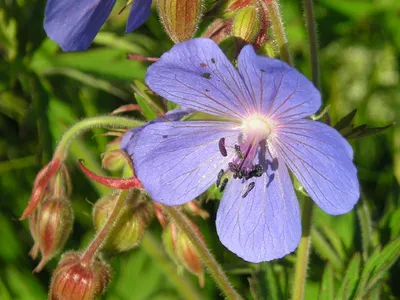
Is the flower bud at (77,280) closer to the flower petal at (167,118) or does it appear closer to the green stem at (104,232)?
the green stem at (104,232)

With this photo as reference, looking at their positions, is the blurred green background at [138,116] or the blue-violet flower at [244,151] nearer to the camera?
the blue-violet flower at [244,151]

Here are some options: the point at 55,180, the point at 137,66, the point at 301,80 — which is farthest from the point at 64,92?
the point at 301,80

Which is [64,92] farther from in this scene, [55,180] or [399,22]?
[399,22]

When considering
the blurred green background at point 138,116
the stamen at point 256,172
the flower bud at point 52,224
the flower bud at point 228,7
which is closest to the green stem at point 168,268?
the blurred green background at point 138,116

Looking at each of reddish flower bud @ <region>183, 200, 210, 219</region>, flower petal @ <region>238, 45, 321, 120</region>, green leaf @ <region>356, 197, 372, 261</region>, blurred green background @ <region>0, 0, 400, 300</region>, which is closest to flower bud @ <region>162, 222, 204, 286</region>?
reddish flower bud @ <region>183, 200, 210, 219</region>

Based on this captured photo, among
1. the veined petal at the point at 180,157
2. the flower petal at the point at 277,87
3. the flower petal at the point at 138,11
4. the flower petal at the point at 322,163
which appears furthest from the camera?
the flower petal at the point at 138,11

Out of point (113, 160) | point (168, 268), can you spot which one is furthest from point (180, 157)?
point (168, 268)

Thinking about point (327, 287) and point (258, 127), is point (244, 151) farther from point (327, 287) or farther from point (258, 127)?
point (327, 287)
